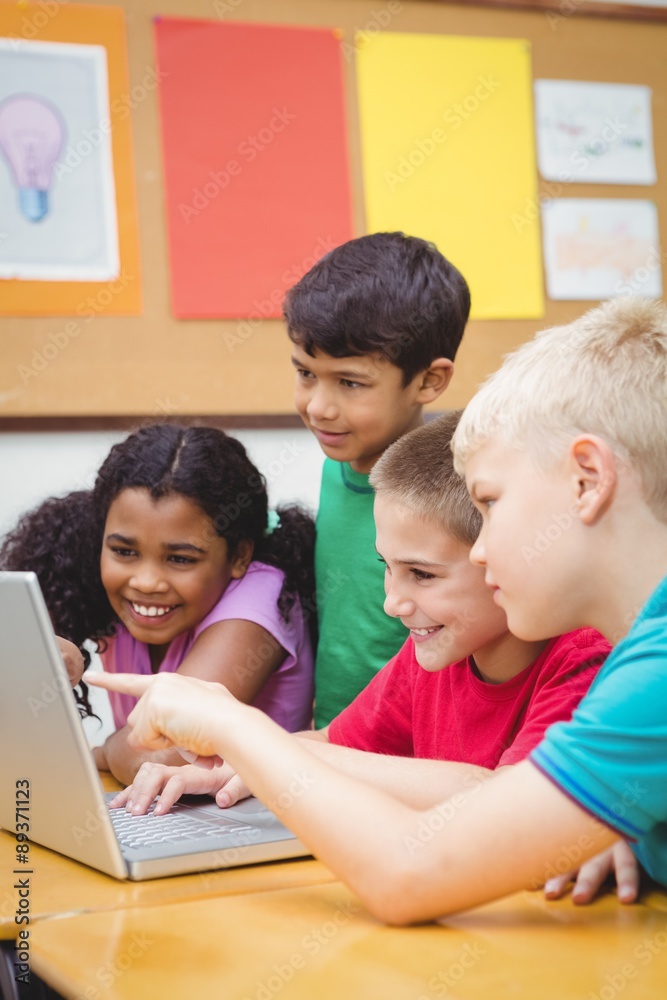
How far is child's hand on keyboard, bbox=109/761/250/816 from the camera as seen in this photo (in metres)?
1.00

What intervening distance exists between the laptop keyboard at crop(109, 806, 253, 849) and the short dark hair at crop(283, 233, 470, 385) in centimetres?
72

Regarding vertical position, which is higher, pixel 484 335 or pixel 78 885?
pixel 484 335

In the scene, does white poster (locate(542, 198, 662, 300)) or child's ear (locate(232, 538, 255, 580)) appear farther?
white poster (locate(542, 198, 662, 300))

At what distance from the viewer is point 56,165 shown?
2.05m

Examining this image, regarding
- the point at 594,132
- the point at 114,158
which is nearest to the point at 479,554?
the point at 114,158

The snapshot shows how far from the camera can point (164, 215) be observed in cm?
212

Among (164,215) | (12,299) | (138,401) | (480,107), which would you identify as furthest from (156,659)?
(480,107)

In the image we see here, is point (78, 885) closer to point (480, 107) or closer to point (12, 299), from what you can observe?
point (12, 299)

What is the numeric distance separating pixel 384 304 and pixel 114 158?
87 cm

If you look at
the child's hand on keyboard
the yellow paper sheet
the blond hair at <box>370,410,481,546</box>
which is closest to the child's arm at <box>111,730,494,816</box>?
the child's hand on keyboard

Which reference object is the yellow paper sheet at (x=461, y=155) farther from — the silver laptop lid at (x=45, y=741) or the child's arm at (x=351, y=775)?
the silver laptop lid at (x=45, y=741)

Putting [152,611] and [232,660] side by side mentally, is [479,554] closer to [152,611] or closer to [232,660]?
[232,660]

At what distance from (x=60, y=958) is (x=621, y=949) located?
345 millimetres

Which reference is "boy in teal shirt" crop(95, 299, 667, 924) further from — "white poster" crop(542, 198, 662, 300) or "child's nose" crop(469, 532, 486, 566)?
"white poster" crop(542, 198, 662, 300)
